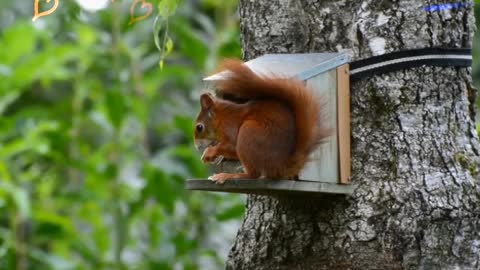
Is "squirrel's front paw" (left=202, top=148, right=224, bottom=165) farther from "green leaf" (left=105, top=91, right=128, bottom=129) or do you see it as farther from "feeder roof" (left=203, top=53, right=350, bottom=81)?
"green leaf" (left=105, top=91, right=128, bottom=129)

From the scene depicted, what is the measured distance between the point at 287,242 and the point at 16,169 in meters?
2.22

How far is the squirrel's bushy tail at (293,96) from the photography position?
231 cm

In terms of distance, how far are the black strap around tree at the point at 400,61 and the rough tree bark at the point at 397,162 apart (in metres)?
0.02

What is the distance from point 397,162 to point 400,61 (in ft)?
0.82

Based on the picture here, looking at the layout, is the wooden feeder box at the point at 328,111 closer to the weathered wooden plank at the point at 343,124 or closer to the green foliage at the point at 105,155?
the weathered wooden plank at the point at 343,124

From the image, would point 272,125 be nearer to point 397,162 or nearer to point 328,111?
point 328,111

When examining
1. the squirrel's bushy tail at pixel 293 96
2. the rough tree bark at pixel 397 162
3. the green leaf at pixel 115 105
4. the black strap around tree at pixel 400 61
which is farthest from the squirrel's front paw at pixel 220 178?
the green leaf at pixel 115 105

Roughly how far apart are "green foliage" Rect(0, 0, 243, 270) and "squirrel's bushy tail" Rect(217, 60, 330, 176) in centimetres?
189

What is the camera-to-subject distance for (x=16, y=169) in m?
4.44

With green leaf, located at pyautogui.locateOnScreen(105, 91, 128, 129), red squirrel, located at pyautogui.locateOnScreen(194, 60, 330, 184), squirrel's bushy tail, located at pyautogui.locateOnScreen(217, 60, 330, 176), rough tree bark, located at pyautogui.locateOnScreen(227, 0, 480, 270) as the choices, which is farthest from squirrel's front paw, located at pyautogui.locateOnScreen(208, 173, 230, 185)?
green leaf, located at pyautogui.locateOnScreen(105, 91, 128, 129)

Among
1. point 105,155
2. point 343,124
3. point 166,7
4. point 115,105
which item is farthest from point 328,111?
point 105,155

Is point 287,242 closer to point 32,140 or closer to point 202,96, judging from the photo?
point 202,96

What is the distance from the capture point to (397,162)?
2.43 metres

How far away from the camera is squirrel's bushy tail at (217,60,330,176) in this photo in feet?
7.57
